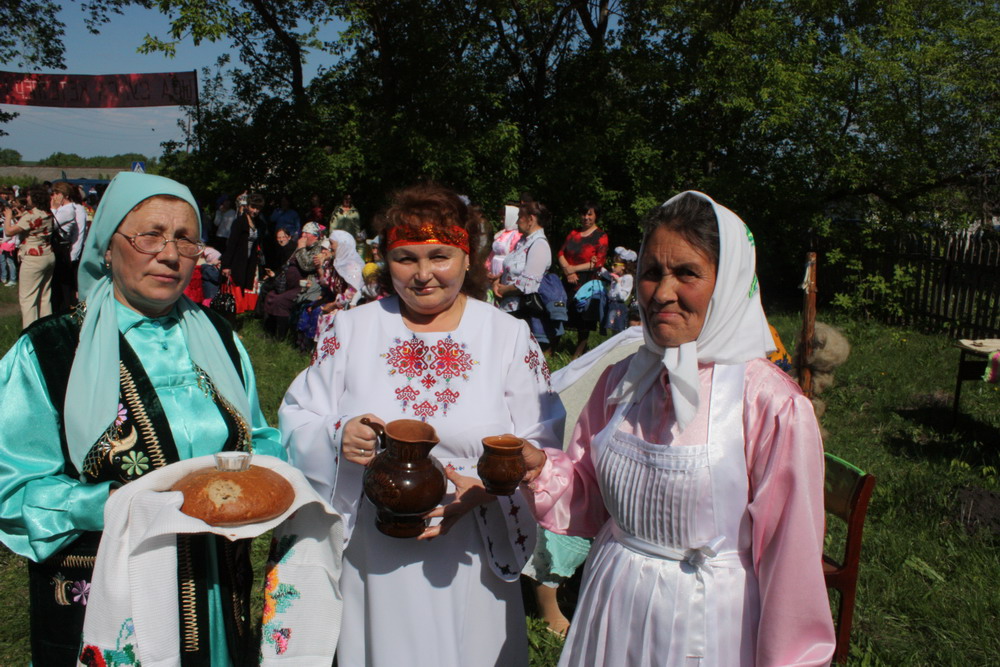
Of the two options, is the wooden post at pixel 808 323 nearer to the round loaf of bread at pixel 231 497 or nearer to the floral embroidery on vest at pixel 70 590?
the round loaf of bread at pixel 231 497

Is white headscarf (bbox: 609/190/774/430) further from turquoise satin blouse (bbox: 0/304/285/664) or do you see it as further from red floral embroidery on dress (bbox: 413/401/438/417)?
turquoise satin blouse (bbox: 0/304/285/664)

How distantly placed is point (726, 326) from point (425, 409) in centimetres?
98

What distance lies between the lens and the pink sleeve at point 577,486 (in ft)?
6.82

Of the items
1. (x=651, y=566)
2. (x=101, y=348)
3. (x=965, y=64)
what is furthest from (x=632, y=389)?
(x=965, y=64)

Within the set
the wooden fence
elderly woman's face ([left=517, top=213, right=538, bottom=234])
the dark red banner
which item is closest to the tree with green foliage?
the wooden fence

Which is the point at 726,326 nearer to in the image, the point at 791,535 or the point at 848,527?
the point at 791,535

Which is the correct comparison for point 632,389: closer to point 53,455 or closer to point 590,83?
point 53,455

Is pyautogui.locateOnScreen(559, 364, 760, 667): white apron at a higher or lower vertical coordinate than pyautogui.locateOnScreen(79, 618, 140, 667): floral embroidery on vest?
higher

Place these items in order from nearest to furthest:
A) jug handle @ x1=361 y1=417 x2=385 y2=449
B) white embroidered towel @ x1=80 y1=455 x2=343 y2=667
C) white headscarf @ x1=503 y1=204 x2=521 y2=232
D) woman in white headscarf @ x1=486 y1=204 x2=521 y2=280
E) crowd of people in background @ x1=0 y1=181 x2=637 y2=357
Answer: white embroidered towel @ x1=80 y1=455 x2=343 y2=667 < jug handle @ x1=361 y1=417 x2=385 y2=449 < crowd of people in background @ x1=0 y1=181 x2=637 y2=357 < woman in white headscarf @ x1=486 y1=204 x2=521 y2=280 < white headscarf @ x1=503 y1=204 x2=521 y2=232

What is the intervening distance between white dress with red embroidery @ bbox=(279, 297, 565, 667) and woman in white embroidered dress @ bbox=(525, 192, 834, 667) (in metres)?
0.55

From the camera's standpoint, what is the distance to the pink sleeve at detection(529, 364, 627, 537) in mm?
2080

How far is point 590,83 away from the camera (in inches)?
567

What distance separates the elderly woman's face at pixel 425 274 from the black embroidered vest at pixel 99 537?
79cm

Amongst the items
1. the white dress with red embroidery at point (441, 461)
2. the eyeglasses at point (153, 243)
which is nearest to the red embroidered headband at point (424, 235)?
the white dress with red embroidery at point (441, 461)
